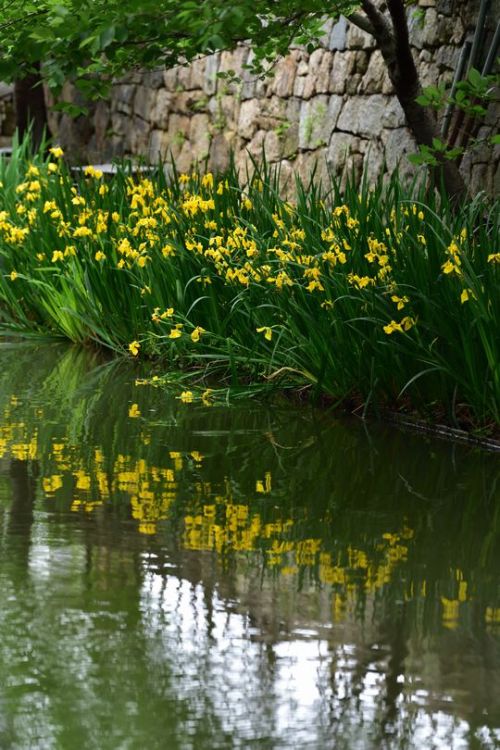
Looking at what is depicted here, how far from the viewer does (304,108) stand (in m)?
11.2

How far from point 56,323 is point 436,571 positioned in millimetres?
4547

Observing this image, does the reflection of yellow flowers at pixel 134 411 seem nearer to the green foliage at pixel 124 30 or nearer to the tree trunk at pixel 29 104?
the green foliage at pixel 124 30

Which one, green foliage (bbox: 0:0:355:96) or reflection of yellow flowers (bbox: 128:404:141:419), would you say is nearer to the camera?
green foliage (bbox: 0:0:355:96)

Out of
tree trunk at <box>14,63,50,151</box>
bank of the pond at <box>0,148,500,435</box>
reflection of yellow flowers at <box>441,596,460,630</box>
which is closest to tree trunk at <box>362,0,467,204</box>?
bank of the pond at <box>0,148,500,435</box>

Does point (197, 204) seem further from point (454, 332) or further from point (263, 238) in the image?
point (454, 332)

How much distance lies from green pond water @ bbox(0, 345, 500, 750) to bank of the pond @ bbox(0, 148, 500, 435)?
1.06ft

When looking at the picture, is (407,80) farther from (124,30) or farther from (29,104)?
(29,104)

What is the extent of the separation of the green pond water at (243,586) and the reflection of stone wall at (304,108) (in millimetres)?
2836

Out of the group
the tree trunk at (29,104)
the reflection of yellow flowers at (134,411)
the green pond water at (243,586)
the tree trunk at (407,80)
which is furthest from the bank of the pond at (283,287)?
the tree trunk at (29,104)

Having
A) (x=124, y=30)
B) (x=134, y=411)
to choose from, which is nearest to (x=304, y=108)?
(x=134, y=411)

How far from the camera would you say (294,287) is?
5.43m

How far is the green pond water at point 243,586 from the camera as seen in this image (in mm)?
2225

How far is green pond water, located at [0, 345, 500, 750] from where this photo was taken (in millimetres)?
2225

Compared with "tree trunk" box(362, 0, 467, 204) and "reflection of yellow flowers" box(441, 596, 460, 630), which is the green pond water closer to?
"reflection of yellow flowers" box(441, 596, 460, 630)
